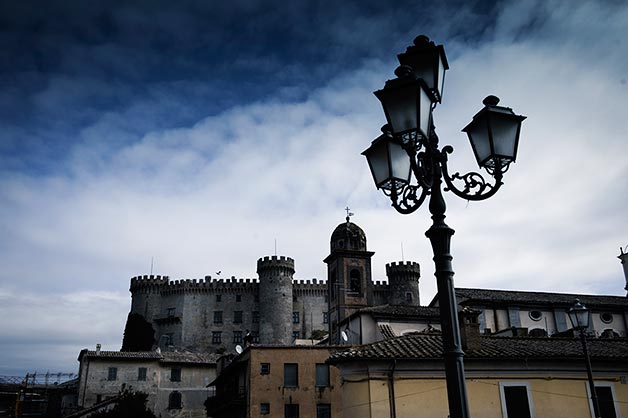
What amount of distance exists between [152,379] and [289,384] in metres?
20.6

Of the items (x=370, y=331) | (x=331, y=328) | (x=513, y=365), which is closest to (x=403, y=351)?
(x=513, y=365)

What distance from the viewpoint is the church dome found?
46.9 meters

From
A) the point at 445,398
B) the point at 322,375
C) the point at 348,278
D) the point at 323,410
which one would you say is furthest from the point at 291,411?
the point at 445,398

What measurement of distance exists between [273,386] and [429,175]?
28953mm

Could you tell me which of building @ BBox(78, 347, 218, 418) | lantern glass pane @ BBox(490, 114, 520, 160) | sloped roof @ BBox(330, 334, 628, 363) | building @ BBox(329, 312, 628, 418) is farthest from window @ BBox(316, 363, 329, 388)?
lantern glass pane @ BBox(490, 114, 520, 160)

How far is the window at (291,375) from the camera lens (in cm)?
3303

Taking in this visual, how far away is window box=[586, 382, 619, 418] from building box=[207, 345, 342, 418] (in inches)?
643

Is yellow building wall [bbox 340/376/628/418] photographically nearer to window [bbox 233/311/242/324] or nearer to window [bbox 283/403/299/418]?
window [bbox 283/403/299/418]

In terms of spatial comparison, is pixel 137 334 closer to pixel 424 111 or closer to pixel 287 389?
pixel 287 389

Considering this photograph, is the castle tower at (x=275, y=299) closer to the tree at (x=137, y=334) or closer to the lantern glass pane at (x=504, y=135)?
the tree at (x=137, y=334)

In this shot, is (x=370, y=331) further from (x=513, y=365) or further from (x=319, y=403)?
(x=513, y=365)

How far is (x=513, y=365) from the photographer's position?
18.0 meters

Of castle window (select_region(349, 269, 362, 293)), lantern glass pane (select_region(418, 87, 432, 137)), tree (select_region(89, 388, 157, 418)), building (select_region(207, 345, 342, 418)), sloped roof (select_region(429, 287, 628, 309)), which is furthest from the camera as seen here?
castle window (select_region(349, 269, 362, 293))

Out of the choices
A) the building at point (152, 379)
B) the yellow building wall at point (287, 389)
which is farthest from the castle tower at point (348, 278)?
the building at point (152, 379)
